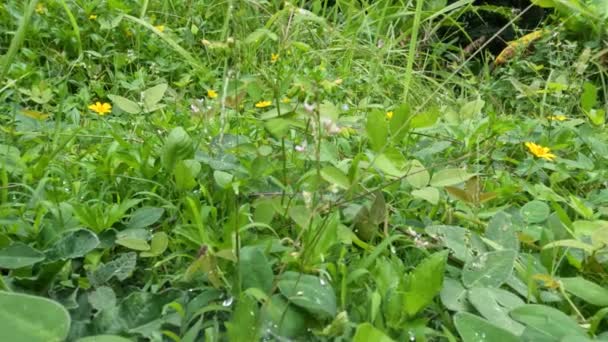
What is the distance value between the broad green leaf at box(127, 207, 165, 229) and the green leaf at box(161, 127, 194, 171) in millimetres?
126

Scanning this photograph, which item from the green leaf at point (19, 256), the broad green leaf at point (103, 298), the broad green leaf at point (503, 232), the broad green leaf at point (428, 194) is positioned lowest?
the broad green leaf at point (103, 298)

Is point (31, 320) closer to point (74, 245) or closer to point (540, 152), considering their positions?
point (74, 245)

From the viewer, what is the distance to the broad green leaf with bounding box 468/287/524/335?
0.93m

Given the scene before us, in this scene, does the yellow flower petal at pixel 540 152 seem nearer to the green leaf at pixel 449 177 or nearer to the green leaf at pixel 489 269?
the green leaf at pixel 449 177

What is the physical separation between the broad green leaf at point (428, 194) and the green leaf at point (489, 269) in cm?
14

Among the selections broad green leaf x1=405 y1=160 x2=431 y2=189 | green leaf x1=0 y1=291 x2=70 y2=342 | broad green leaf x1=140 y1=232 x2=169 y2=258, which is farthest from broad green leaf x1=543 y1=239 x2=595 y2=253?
green leaf x1=0 y1=291 x2=70 y2=342

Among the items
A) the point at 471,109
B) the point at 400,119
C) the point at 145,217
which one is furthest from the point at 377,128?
the point at 471,109

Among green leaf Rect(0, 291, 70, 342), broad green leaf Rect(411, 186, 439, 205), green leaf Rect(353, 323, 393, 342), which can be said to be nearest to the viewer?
green leaf Rect(0, 291, 70, 342)

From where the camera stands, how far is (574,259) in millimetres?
1147

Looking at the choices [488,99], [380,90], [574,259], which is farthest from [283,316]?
[488,99]

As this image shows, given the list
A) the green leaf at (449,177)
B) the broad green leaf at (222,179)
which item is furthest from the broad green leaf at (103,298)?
the green leaf at (449,177)

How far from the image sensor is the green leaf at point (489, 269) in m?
1.03

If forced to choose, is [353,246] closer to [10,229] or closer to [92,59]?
[10,229]

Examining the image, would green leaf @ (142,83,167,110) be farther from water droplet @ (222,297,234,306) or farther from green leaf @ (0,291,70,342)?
green leaf @ (0,291,70,342)
